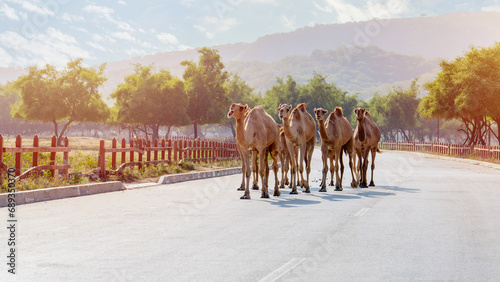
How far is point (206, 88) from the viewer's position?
238 feet

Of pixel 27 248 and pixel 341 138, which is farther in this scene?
pixel 341 138

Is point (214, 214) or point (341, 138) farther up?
point (341, 138)

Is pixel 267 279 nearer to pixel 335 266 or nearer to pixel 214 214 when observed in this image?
pixel 335 266

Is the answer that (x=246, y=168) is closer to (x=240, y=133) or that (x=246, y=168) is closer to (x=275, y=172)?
(x=240, y=133)

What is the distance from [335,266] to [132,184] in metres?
13.4

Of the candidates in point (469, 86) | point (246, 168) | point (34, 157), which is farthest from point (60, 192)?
point (469, 86)

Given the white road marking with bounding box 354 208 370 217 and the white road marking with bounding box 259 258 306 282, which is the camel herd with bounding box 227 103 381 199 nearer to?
the white road marking with bounding box 354 208 370 217

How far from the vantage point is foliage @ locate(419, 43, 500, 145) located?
48688 millimetres

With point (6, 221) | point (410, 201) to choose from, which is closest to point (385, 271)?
point (6, 221)

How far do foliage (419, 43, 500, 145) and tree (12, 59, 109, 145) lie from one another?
34.9 metres

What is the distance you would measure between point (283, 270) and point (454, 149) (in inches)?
1993

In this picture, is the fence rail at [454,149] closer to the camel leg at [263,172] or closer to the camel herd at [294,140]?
the camel herd at [294,140]

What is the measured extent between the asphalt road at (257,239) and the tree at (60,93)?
51.5 m

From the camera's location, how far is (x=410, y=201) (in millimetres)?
14852
